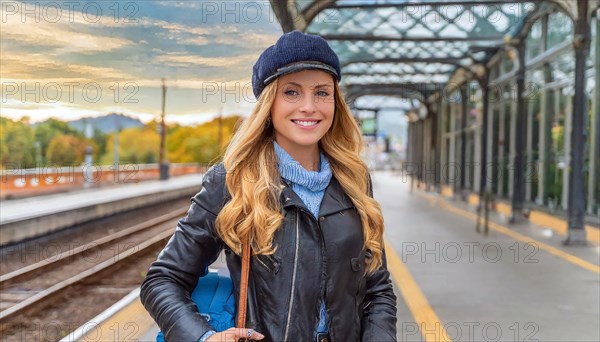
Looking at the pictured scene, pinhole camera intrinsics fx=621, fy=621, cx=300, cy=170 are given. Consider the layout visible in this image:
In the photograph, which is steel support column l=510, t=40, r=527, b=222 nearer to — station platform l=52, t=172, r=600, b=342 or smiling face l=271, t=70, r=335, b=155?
station platform l=52, t=172, r=600, b=342

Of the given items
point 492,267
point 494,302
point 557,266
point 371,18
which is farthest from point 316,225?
point 371,18

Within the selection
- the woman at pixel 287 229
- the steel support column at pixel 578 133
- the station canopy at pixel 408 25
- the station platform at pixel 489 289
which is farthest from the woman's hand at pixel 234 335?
the steel support column at pixel 578 133

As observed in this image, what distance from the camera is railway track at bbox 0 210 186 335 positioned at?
5.86 meters

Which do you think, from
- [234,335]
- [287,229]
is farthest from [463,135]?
[234,335]

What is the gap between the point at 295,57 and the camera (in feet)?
5.37

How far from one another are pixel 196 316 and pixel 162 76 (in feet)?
6.57

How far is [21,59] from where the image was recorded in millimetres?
3047

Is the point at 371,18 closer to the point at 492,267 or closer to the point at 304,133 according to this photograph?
the point at 492,267

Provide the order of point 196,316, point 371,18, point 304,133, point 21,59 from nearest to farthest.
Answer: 1. point 196,316
2. point 304,133
3. point 21,59
4. point 371,18

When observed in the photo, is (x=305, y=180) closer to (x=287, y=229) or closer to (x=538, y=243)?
(x=287, y=229)

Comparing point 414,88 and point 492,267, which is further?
point 414,88

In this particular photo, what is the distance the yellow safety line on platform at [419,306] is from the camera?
186 inches

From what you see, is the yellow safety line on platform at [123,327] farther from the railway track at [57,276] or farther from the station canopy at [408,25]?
the station canopy at [408,25]

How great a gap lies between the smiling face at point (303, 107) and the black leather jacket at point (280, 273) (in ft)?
0.51
